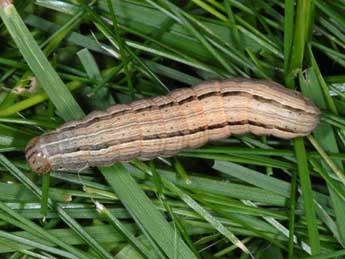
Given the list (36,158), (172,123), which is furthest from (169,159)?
(36,158)

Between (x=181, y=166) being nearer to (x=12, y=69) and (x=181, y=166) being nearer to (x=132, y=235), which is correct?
(x=132, y=235)

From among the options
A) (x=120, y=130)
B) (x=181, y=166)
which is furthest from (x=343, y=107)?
(x=120, y=130)

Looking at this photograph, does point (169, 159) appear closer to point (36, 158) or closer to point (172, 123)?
point (172, 123)
